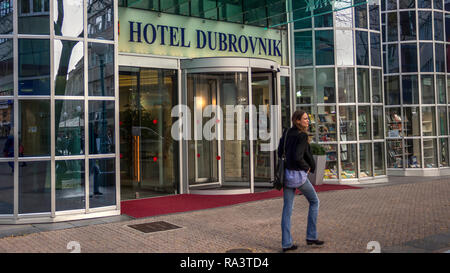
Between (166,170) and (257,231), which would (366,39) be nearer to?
(166,170)

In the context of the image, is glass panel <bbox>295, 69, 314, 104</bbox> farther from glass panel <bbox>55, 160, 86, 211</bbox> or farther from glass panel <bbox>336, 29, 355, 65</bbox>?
glass panel <bbox>55, 160, 86, 211</bbox>

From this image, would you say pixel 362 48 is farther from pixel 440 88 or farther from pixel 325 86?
pixel 440 88

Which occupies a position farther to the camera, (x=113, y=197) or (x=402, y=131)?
(x=402, y=131)

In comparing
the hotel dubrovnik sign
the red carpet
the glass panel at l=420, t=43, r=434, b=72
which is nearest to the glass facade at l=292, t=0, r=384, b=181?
the hotel dubrovnik sign

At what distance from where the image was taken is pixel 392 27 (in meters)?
15.4

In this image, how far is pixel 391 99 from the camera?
50.6 feet

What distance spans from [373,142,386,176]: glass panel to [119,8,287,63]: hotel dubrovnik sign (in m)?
3.98

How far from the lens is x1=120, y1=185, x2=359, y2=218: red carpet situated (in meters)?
8.46

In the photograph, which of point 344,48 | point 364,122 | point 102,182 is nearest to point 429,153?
point 364,122

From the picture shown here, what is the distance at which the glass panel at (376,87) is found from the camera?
13.1 meters

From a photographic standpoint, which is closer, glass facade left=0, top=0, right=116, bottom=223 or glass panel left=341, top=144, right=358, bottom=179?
glass facade left=0, top=0, right=116, bottom=223
